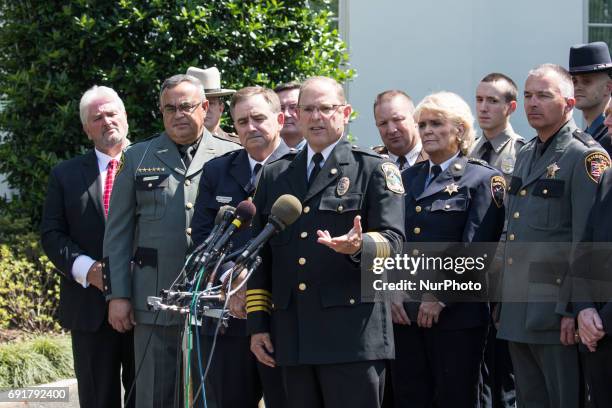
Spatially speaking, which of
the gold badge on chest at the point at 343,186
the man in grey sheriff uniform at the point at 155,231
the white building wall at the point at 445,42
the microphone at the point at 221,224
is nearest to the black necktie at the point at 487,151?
the man in grey sheriff uniform at the point at 155,231

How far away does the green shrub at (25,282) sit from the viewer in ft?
32.0

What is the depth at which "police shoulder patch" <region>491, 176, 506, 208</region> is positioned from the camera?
6.34 meters

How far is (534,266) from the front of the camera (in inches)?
226

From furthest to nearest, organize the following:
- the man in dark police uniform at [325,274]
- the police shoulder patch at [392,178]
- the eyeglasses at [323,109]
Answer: the eyeglasses at [323,109], the police shoulder patch at [392,178], the man in dark police uniform at [325,274]

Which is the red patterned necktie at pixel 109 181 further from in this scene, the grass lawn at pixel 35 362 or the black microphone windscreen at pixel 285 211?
the black microphone windscreen at pixel 285 211

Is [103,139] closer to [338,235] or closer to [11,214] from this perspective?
[338,235]

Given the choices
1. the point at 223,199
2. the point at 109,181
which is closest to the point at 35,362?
the point at 109,181

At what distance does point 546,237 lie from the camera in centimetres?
570

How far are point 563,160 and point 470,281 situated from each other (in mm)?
1010

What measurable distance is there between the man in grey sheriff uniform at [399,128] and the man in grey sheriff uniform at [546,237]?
1319 mm

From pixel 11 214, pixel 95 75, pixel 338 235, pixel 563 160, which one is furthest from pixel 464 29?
pixel 338 235

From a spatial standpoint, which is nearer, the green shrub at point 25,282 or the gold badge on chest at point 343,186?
the gold badge on chest at point 343,186

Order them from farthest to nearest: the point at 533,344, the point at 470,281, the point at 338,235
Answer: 1. the point at 470,281
2. the point at 533,344
3. the point at 338,235

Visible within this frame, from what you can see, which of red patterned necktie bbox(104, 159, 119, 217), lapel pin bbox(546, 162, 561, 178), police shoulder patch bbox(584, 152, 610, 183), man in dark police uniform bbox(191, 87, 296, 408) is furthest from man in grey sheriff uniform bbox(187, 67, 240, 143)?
police shoulder patch bbox(584, 152, 610, 183)
